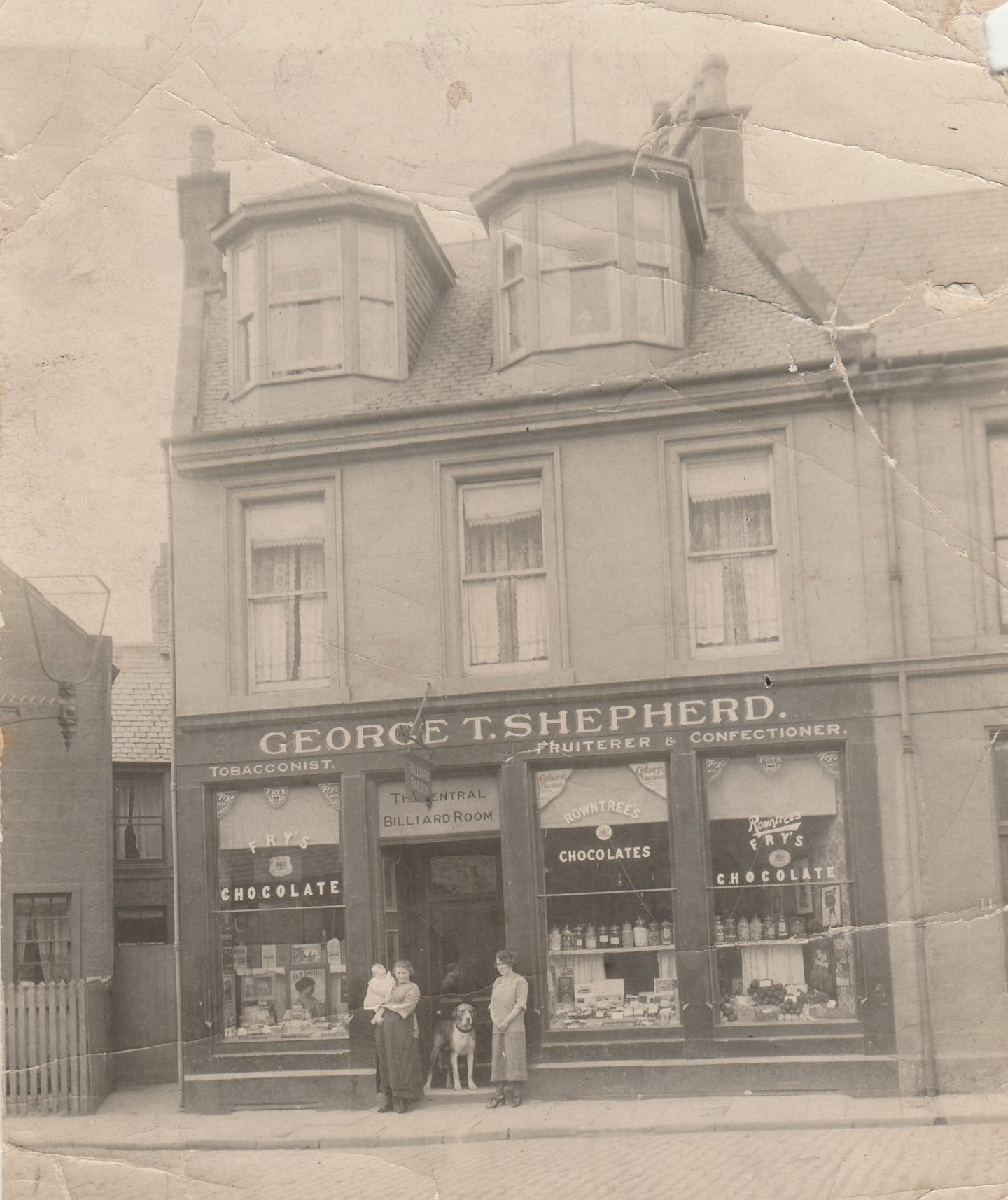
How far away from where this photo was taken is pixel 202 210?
9062 mm

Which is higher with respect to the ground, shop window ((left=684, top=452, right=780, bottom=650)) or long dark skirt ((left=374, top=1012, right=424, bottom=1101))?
shop window ((left=684, top=452, right=780, bottom=650))

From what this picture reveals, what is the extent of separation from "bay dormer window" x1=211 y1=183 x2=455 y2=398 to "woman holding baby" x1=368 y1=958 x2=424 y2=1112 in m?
4.05

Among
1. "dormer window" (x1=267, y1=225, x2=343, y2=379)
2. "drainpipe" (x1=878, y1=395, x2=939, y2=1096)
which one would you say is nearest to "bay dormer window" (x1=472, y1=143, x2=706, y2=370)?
"dormer window" (x1=267, y1=225, x2=343, y2=379)

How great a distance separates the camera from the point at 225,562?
9789mm

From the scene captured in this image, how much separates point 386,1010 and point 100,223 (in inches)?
212

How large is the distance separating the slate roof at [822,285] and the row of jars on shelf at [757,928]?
3.62 m

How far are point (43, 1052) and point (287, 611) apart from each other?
3.15 meters

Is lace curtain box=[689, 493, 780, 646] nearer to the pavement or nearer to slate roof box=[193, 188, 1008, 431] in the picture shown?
slate roof box=[193, 188, 1008, 431]

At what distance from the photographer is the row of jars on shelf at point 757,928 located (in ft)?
31.6

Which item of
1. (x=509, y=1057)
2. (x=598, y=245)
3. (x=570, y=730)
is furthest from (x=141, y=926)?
(x=598, y=245)

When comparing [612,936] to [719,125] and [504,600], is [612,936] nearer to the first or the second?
[504,600]

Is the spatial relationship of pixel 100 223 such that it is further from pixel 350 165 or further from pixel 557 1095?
pixel 557 1095

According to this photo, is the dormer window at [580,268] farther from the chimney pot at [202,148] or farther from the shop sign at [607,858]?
the shop sign at [607,858]

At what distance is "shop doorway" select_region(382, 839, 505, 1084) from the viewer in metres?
9.60
